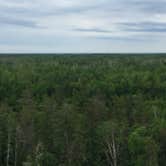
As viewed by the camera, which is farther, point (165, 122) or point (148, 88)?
point (148, 88)

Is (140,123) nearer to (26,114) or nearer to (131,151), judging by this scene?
(131,151)

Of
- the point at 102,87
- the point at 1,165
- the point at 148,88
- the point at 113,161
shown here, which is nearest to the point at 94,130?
the point at 113,161

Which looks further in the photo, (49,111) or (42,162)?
(49,111)

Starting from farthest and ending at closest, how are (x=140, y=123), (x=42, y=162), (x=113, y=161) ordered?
(x=140, y=123), (x=113, y=161), (x=42, y=162)

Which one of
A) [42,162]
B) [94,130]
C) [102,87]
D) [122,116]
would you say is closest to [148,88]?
[102,87]

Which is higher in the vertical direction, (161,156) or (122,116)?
(122,116)

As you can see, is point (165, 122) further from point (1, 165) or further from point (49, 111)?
point (1, 165)

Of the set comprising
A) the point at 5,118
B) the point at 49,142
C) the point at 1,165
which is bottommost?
the point at 1,165

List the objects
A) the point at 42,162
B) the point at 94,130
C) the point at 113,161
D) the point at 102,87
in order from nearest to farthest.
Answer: the point at 42,162
the point at 113,161
the point at 94,130
the point at 102,87

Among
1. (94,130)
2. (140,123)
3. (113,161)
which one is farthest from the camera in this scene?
(140,123)
